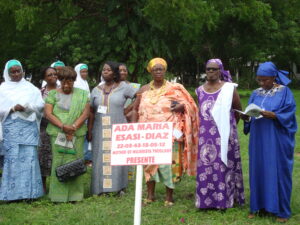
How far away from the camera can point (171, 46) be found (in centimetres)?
2158

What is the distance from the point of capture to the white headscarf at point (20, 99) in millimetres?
6852

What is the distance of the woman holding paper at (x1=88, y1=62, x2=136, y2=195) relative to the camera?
706 cm

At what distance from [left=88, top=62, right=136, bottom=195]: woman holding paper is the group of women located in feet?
0.05

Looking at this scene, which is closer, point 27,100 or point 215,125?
point 215,125

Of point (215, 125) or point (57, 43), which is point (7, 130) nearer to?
point (215, 125)

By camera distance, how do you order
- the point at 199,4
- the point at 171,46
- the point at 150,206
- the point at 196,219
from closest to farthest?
the point at 196,219, the point at 150,206, the point at 199,4, the point at 171,46

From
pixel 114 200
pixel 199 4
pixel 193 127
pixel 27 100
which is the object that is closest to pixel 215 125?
pixel 193 127

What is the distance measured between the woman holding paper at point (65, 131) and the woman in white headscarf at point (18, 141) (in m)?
0.27

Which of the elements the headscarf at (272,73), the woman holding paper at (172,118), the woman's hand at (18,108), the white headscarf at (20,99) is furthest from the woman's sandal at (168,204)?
the woman's hand at (18,108)

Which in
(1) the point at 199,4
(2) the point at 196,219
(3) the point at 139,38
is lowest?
(2) the point at 196,219

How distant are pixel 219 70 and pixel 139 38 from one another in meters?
5.81

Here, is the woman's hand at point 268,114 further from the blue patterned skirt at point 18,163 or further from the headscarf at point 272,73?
the blue patterned skirt at point 18,163

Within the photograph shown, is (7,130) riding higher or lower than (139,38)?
lower

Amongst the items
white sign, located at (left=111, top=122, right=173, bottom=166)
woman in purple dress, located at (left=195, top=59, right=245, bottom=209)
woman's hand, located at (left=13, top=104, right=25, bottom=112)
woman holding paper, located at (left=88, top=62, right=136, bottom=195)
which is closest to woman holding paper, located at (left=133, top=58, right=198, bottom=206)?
woman in purple dress, located at (left=195, top=59, right=245, bottom=209)
